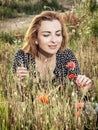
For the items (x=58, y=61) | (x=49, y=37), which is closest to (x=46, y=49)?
(x=49, y=37)

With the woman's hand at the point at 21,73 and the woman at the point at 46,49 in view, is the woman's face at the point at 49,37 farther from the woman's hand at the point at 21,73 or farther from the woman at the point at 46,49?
the woman's hand at the point at 21,73

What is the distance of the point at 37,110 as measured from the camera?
2.77 meters

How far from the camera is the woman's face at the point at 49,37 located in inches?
137

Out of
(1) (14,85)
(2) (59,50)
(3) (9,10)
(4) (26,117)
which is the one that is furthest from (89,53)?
(3) (9,10)

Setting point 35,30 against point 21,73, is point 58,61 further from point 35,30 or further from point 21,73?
point 21,73

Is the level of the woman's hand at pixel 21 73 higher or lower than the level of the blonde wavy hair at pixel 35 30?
lower

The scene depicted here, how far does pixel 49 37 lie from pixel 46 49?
95 mm

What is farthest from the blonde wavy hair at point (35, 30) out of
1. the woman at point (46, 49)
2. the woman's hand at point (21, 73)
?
the woman's hand at point (21, 73)

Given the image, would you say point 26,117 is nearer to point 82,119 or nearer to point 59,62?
point 82,119

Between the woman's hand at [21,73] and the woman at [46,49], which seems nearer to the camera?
the woman's hand at [21,73]

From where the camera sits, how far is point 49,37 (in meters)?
3.50

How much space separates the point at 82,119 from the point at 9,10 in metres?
10.4

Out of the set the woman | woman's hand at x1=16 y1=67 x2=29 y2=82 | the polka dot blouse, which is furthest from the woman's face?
woman's hand at x1=16 y1=67 x2=29 y2=82

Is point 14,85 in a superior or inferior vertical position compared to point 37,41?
inferior
